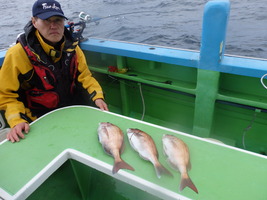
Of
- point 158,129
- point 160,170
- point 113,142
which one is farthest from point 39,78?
point 160,170

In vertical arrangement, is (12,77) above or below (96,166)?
above

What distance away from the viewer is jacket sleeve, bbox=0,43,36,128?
208cm

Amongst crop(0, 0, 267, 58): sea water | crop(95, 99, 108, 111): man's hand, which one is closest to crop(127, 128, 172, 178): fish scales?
crop(95, 99, 108, 111): man's hand

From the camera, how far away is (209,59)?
2.22 meters

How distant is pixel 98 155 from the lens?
4.81 feet

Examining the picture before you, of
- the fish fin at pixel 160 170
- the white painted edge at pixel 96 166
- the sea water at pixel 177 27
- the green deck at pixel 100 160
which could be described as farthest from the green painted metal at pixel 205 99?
the sea water at pixel 177 27

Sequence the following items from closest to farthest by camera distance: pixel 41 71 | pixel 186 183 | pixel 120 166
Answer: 1. pixel 186 183
2. pixel 120 166
3. pixel 41 71

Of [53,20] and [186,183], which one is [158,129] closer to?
[186,183]

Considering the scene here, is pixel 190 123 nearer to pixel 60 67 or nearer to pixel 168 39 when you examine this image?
pixel 60 67

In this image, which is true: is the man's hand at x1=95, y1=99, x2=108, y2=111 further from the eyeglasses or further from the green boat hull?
the eyeglasses

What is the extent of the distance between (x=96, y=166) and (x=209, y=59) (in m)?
1.59

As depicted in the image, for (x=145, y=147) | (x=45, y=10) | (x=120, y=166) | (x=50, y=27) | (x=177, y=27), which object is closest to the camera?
(x=120, y=166)

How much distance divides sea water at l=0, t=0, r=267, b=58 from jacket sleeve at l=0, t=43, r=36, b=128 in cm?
296

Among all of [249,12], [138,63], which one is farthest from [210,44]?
[249,12]
